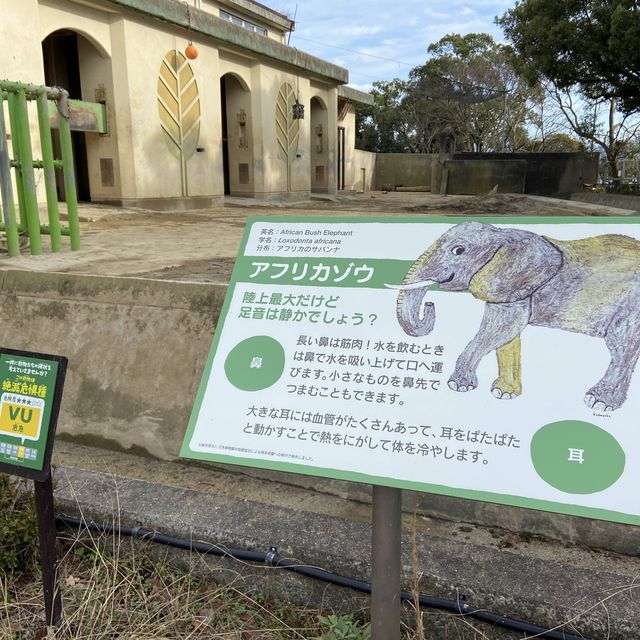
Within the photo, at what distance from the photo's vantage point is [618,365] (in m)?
1.45

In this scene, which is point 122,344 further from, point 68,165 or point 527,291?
point 68,165

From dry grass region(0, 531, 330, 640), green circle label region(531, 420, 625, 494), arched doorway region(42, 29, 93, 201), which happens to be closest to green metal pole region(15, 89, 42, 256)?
dry grass region(0, 531, 330, 640)

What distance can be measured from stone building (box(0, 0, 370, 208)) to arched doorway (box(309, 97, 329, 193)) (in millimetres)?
1674

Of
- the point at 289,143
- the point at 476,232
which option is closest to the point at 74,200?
the point at 476,232

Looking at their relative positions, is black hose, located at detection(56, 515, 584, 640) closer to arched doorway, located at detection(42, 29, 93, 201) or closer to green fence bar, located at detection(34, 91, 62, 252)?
green fence bar, located at detection(34, 91, 62, 252)

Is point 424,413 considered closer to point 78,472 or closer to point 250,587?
point 250,587

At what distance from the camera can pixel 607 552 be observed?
87.6 inches

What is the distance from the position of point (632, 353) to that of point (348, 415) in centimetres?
69

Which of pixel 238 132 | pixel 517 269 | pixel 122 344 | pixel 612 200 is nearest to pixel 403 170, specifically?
pixel 612 200

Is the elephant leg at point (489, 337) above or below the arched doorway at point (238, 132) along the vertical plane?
below

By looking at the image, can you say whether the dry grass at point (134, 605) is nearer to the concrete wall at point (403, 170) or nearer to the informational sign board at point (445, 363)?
the informational sign board at point (445, 363)

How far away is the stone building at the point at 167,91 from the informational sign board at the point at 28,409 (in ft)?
27.1

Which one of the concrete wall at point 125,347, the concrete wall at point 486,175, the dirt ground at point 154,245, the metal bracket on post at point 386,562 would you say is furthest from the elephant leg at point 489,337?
the concrete wall at point 486,175

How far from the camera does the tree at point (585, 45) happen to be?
522 inches
